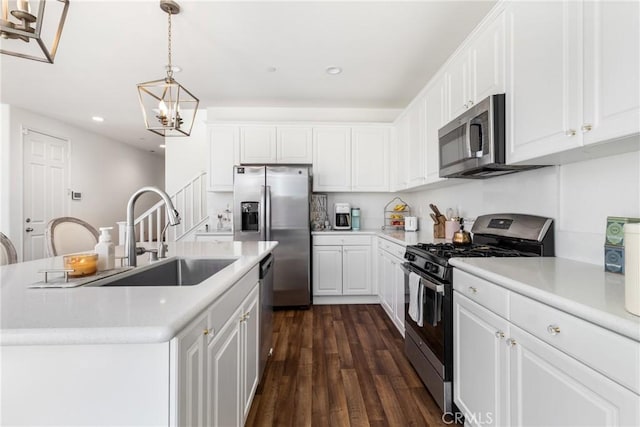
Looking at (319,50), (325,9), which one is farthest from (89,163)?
(325,9)

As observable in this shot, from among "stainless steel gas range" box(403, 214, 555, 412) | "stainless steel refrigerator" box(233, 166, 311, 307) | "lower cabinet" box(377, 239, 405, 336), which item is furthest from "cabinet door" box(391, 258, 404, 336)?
"stainless steel refrigerator" box(233, 166, 311, 307)

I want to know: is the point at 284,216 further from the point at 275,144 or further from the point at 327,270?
the point at 275,144

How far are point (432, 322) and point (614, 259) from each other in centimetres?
93

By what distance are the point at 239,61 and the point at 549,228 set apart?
2.99m

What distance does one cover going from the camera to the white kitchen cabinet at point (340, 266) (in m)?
3.66

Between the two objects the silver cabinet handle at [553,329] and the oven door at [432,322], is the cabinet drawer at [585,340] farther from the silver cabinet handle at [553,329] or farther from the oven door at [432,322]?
the oven door at [432,322]

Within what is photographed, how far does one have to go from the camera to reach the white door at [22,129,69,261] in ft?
14.5

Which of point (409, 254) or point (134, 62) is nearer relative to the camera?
point (409, 254)

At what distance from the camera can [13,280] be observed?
105 cm

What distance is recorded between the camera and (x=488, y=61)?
178 centimetres

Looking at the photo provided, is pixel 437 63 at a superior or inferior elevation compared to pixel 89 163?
superior

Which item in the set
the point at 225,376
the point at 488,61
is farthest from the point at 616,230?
the point at 225,376

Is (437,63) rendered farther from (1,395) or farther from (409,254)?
(1,395)

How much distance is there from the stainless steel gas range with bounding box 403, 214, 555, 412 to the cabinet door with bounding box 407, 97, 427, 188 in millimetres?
944
